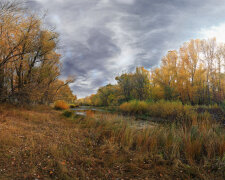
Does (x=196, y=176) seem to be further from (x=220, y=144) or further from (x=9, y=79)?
(x=9, y=79)

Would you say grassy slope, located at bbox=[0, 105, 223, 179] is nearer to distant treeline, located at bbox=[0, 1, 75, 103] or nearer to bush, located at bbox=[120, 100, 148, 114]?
distant treeline, located at bbox=[0, 1, 75, 103]

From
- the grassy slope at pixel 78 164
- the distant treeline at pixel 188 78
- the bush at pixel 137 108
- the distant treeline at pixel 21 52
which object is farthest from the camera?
the distant treeline at pixel 188 78

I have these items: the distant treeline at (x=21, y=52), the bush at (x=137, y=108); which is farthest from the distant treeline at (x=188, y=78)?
the distant treeline at (x=21, y=52)

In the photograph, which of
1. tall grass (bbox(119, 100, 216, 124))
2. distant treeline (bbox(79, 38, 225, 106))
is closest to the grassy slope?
tall grass (bbox(119, 100, 216, 124))

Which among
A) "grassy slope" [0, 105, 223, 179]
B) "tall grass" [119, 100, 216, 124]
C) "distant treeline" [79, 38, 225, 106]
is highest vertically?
"distant treeline" [79, 38, 225, 106]

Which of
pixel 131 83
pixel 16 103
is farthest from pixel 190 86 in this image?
pixel 16 103

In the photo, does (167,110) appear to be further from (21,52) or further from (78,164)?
(21,52)


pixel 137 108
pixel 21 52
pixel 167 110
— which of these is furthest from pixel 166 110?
pixel 21 52

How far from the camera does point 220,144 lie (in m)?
4.11

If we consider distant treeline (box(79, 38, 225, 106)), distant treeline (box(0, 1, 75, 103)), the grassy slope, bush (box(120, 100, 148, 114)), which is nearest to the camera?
the grassy slope

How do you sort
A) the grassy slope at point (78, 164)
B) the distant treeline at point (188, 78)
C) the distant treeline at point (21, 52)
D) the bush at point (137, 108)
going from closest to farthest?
the grassy slope at point (78, 164) < the distant treeline at point (21, 52) < the bush at point (137, 108) < the distant treeline at point (188, 78)

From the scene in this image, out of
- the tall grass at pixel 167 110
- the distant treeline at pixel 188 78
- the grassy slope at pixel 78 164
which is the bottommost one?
the grassy slope at pixel 78 164

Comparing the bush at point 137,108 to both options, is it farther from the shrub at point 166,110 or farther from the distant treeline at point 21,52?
the distant treeline at point 21,52

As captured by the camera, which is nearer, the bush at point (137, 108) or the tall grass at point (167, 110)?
the tall grass at point (167, 110)
